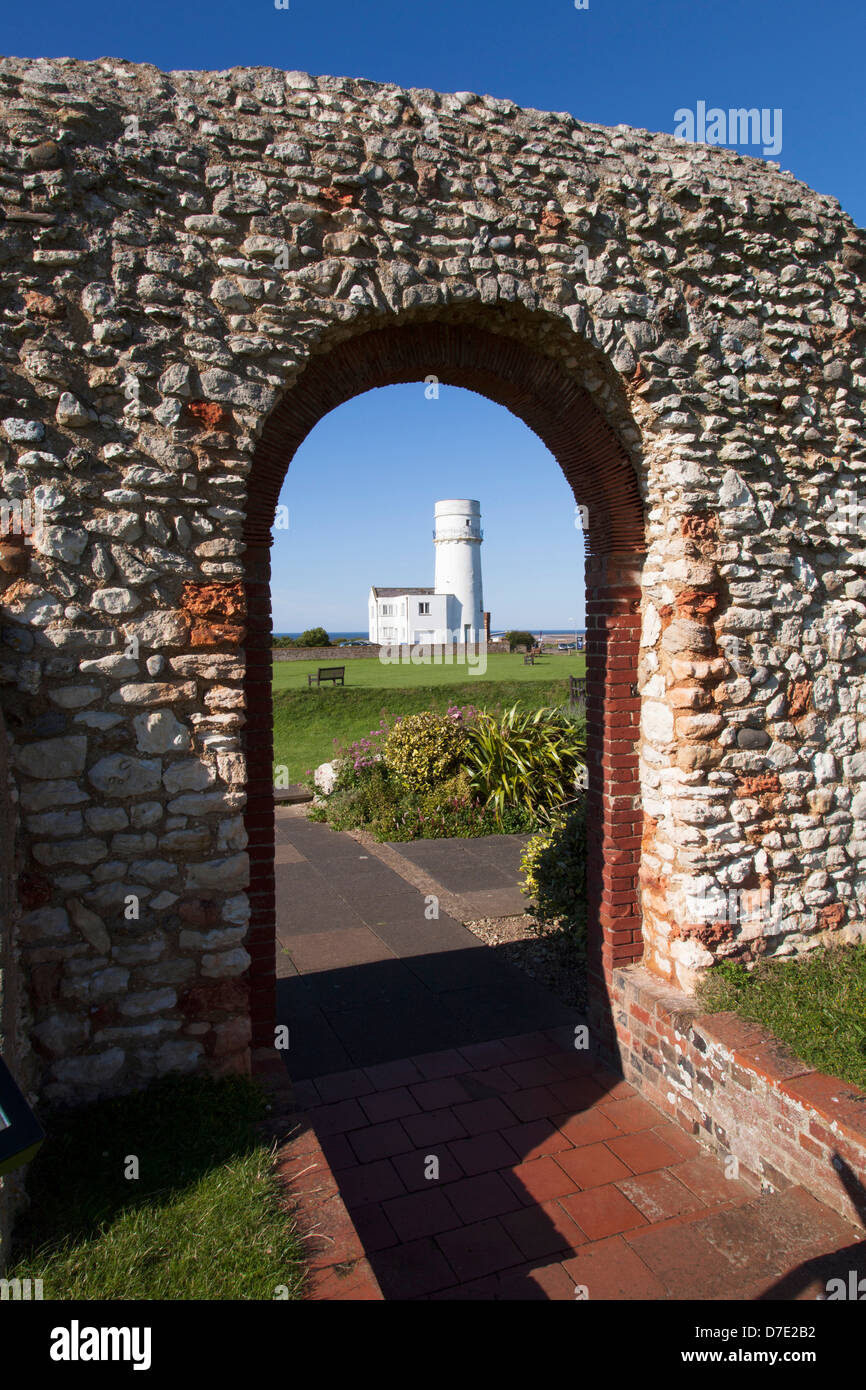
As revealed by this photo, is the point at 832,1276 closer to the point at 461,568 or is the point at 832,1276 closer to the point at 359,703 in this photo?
the point at 359,703

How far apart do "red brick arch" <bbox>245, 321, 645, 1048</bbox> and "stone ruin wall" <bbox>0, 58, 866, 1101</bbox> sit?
110 millimetres

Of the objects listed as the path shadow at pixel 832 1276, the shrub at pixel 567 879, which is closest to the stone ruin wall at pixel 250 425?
the shrub at pixel 567 879

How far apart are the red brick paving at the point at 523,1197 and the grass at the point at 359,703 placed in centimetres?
927

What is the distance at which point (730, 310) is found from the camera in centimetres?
393

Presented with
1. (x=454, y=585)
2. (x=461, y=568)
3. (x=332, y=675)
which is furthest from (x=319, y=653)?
(x=332, y=675)

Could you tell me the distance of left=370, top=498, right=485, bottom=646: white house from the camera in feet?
94.8

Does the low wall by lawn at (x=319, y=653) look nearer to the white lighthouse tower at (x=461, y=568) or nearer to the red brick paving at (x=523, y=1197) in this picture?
the white lighthouse tower at (x=461, y=568)

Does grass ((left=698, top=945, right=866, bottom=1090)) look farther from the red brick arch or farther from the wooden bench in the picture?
the wooden bench

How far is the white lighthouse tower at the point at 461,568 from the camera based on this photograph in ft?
94.8

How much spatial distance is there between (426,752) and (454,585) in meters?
20.4

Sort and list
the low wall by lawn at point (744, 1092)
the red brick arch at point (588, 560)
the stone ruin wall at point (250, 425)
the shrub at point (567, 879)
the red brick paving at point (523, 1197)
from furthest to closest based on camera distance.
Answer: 1. the shrub at point (567, 879)
2. the red brick arch at point (588, 560)
3. the stone ruin wall at point (250, 425)
4. the low wall by lawn at point (744, 1092)
5. the red brick paving at point (523, 1197)

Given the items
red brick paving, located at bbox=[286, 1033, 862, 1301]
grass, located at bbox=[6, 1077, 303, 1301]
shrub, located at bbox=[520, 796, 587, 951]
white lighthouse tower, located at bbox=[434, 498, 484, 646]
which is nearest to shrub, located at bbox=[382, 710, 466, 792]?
shrub, located at bbox=[520, 796, 587, 951]
